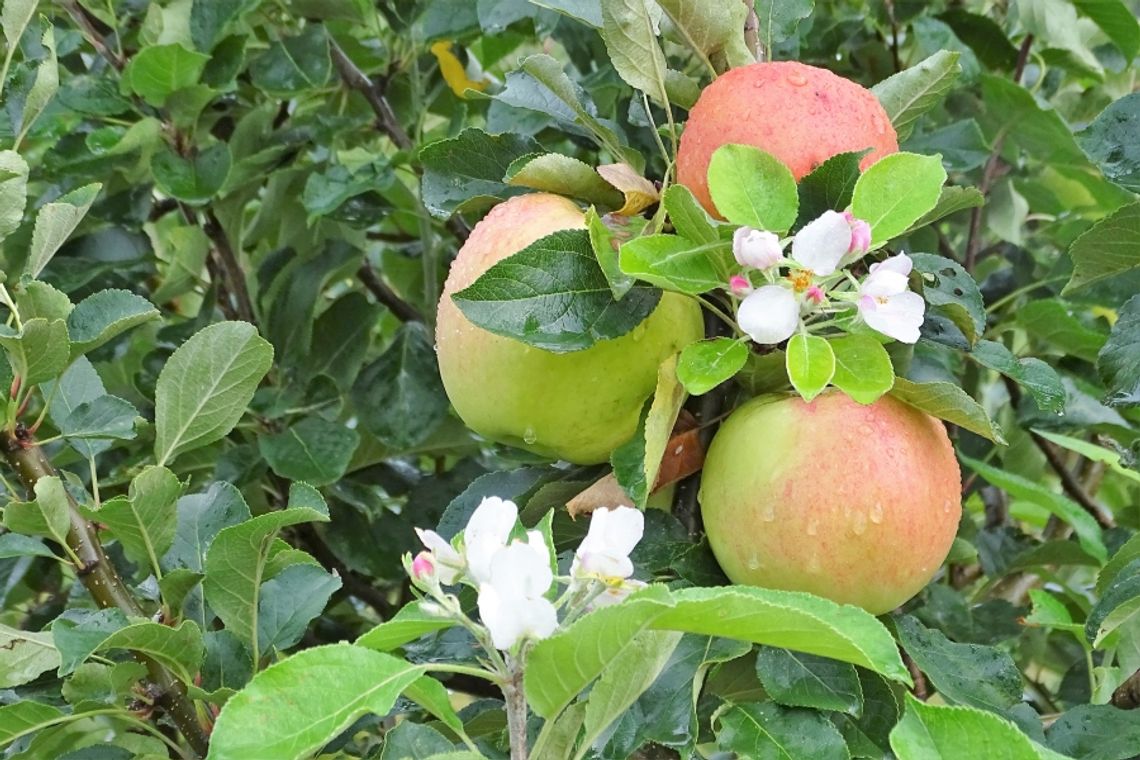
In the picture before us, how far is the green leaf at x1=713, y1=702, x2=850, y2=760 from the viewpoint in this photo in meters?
0.60

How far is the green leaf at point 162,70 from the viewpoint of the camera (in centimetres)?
101

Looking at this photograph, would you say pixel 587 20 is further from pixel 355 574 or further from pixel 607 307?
pixel 355 574

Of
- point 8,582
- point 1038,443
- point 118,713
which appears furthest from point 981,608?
point 8,582

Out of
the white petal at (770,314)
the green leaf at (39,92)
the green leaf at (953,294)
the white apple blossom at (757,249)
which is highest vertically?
the green leaf at (39,92)

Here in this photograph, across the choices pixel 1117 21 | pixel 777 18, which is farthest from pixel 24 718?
pixel 1117 21

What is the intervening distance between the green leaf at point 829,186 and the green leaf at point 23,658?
1.59 feet

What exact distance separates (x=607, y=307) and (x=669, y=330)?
0.06m

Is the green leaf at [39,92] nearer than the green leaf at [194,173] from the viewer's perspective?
Yes

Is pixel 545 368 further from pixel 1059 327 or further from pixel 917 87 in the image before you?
pixel 1059 327

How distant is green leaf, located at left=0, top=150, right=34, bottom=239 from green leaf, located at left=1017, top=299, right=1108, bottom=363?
2.67 ft

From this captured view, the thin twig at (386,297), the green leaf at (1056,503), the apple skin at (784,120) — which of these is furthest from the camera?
the thin twig at (386,297)

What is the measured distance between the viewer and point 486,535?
0.50 m

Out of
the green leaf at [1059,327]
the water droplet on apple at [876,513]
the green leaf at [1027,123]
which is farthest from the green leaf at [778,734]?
the green leaf at [1027,123]

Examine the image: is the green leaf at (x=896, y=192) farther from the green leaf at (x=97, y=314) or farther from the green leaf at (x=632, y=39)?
the green leaf at (x=97, y=314)
